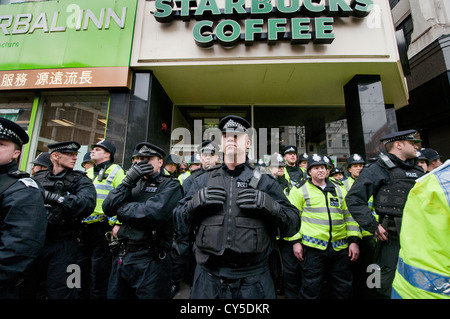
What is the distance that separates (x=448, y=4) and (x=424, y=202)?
13.4 meters

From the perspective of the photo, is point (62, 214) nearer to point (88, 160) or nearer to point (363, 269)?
point (88, 160)

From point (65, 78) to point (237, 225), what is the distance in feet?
23.7

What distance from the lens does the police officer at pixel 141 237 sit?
2.23 metres

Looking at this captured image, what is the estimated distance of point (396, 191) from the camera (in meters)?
2.62

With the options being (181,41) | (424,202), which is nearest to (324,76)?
(181,41)

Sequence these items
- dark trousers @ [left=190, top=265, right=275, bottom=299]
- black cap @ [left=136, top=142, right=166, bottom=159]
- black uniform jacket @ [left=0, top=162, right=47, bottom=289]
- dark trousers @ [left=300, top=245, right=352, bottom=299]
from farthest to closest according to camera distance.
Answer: dark trousers @ [left=300, top=245, right=352, bottom=299]
black cap @ [left=136, top=142, right=166, bottom=159]
dark trousers @ [left=190, top=265, right=275, bottom=299]
black uniform jacket @ [left=0, top=162, right=47, bottom=289]

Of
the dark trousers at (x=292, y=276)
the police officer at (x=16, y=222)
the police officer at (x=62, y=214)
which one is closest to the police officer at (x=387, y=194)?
the dark trousers at (x=292, y=276)

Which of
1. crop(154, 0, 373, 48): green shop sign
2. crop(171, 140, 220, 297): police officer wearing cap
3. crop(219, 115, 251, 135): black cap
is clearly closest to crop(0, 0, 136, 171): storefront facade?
crop(154, 0, 373, 48): green shop sign

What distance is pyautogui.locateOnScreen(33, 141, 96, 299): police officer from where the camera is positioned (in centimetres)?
242

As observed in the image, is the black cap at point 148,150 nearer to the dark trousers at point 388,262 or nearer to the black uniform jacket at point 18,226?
the black uniform jacket at point 18,226

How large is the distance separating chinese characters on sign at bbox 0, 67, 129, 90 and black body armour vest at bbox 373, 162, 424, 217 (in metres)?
6.55

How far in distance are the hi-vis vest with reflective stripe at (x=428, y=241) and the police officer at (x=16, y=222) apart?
2.70 m

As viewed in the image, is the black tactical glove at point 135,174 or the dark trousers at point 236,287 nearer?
the dark trousers at point 236,287

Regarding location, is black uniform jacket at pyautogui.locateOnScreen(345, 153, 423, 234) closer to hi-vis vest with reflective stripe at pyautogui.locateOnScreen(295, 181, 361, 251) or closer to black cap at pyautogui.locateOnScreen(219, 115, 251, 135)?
hi-vis vest with reflective stripe at pyautogui.locateOnScreen(295, 181, 361, 251)
